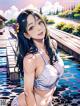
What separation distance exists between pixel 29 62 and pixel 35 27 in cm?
18

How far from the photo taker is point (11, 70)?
5.47 meters

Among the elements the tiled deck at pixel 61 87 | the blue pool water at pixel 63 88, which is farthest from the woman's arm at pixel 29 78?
the blue pool water at pixel 63 88

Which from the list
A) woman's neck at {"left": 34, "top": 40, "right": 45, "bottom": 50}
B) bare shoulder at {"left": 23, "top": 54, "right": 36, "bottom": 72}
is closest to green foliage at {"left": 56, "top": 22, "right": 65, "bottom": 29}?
woman's neck at {"left": 34, "top": 40, "right": 45, "bottom": 50}

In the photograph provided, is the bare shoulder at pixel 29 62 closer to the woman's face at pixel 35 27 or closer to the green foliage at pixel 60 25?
the woman's face at pixel 35 27

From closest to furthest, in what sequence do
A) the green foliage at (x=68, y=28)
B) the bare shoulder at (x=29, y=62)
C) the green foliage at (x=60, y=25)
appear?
1. the bare shoulder at (x=29, y=62)
2. the green foliage at (x=68, y=28)
3. the green foliage at (x=60, y=25)

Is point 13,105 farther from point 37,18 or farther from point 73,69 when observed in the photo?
point 73,69

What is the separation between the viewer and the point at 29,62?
154cm

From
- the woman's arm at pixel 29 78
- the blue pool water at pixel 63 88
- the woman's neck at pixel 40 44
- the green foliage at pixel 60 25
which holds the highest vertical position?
the woman's neck at pixel 40 44

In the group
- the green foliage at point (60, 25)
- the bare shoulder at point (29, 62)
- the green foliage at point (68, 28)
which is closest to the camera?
the bare shoulder at point (29, 62)

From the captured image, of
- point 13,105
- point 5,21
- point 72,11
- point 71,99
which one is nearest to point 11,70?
point 71,99

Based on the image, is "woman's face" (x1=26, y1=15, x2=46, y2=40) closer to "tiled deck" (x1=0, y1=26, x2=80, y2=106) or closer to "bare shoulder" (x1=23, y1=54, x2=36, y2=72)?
"bare shoulder" (x1=23, y1=54, x2=36, y2=72)

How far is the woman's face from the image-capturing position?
1.60 meters

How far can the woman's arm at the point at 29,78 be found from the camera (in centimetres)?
154

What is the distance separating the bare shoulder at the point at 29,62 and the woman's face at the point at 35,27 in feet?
0.36
